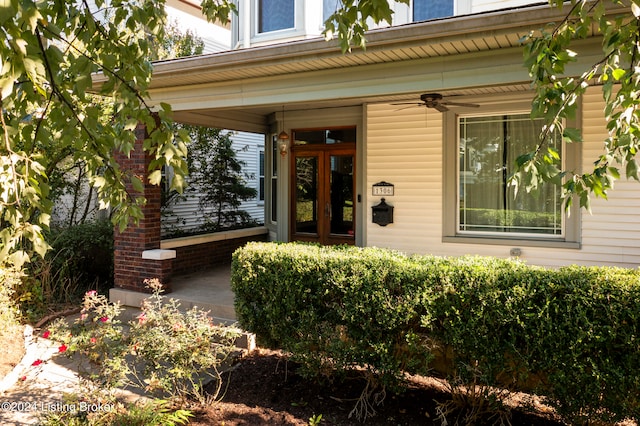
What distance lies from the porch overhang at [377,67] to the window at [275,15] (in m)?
2.82

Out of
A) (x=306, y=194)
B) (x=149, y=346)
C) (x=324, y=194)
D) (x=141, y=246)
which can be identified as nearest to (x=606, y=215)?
(x=324, y=194)

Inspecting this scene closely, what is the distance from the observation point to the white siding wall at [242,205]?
38.9 feet

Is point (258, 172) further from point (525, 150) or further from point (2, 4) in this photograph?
point (2, 4)

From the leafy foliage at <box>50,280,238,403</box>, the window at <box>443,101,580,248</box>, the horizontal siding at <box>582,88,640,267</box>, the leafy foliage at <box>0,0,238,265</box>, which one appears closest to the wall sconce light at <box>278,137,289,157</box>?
the window at <box>443,101,580,248</box>

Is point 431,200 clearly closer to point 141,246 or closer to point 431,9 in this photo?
point 431,9

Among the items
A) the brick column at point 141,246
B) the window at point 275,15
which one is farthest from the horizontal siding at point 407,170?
the brick column at point 141,246

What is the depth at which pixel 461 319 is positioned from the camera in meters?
3.89

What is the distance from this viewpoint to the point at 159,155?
282 centimetres

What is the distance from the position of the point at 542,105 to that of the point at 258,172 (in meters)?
13.6

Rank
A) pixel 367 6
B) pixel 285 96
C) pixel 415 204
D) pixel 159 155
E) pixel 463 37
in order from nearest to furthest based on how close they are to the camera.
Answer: pixel 159 155 < pixel 367 6 < pixel 463 37 < pixel 285 96 < pixel 415 204

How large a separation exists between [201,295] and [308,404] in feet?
11.6

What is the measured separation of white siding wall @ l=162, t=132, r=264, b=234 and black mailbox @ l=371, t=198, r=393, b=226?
5014 mm

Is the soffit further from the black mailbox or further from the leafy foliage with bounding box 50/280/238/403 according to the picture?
the leafy foliage with bounding box 50/280/238/403

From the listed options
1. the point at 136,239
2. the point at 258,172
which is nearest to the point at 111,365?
the point at 136,239
